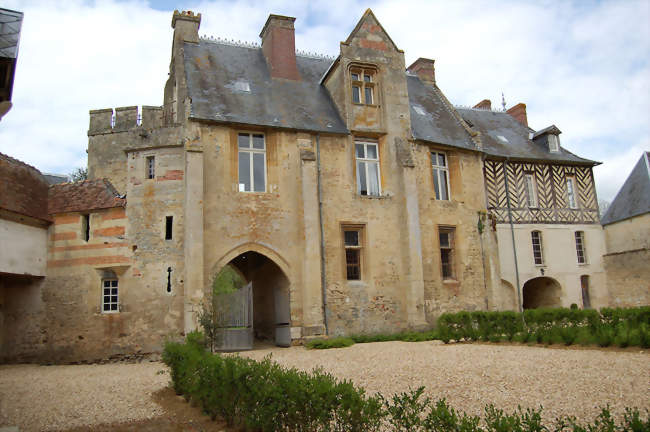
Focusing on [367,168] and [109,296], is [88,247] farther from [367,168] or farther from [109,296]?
[367,168]

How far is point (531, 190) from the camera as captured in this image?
73.9ft

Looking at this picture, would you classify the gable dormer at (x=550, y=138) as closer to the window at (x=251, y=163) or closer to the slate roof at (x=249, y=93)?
the slate roof at (x=249, y=93)

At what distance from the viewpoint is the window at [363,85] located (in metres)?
18.1

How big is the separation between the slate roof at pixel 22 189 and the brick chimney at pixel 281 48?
28.4ft

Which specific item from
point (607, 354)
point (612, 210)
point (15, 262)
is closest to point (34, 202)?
point (15, 262)

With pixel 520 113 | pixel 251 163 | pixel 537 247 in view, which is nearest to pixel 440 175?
pixel 537 247

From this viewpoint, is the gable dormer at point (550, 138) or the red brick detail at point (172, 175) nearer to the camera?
the red brick detail at point (172, 175)

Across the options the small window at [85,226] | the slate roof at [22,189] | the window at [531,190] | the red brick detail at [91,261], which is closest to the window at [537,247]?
the window at [531,190]

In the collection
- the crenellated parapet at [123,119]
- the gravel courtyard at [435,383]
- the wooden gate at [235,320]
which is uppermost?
the crenellated parapet at [123,119]

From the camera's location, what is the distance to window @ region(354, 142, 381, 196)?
57.7ft

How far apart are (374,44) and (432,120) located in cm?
384

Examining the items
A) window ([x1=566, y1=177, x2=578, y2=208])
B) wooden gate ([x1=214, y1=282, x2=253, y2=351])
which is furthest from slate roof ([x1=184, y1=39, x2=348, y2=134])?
window ([x1=566, y1=177, x2=578, y2=208])

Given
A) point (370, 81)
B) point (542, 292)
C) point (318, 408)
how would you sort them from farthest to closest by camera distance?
point (542, 292) < point (370, 81) < point (318, 408)

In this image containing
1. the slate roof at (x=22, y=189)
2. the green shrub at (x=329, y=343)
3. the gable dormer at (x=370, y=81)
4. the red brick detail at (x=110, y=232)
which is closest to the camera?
the slate roof at (x=22, y=189)
